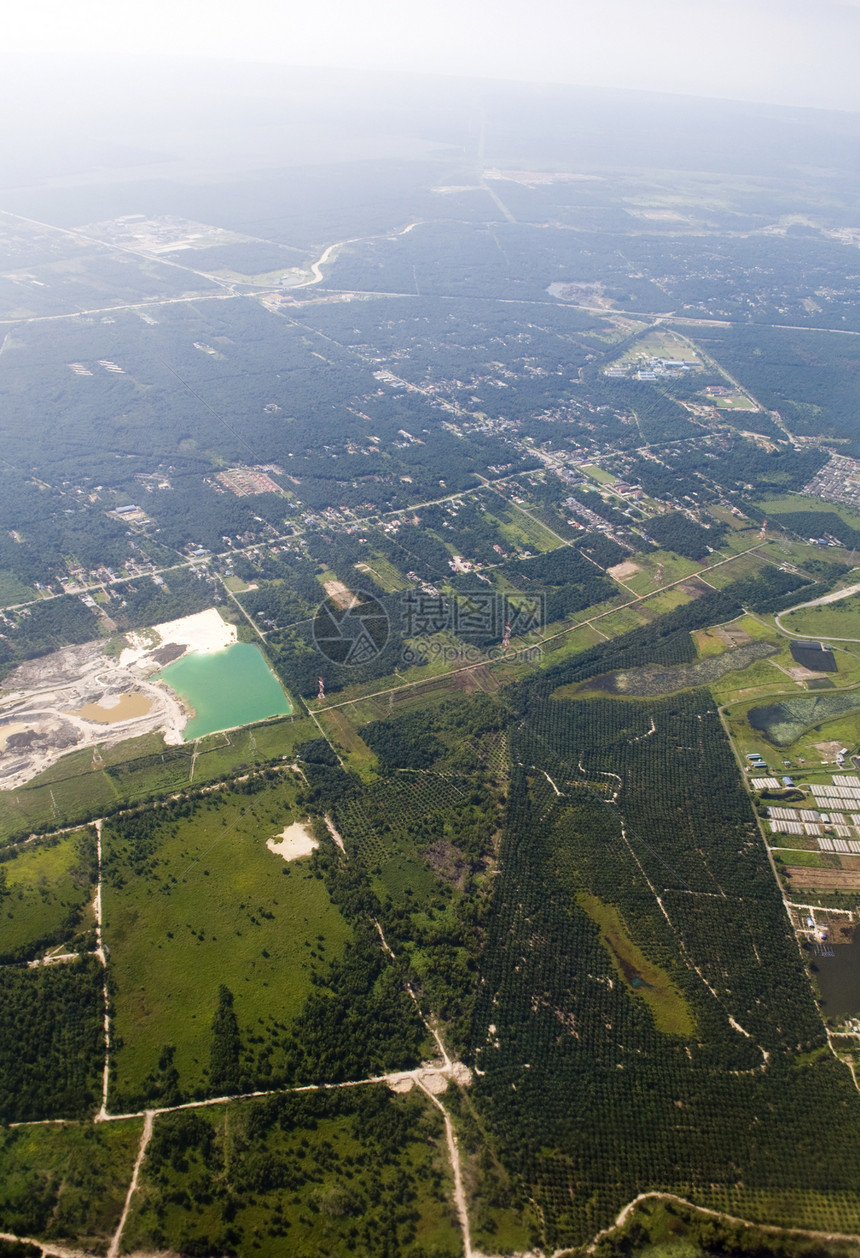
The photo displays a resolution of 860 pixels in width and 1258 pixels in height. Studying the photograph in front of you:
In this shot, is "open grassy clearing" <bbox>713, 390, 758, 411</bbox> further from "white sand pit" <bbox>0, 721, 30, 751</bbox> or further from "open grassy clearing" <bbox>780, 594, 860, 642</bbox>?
"white sand pit" <bbox>0, 721, 30, 751</bbox>

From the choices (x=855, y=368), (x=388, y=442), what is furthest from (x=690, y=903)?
(x=855, y=368)

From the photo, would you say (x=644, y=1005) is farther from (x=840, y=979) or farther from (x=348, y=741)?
(x=348, y=741)

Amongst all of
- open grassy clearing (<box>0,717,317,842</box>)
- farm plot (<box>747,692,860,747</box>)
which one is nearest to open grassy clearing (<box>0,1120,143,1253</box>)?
open grassy clearing (<box>0,717,317,842</box>)

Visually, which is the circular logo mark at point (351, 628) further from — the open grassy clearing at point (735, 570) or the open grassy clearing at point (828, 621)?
the open grassy clearing at point (828, 621)

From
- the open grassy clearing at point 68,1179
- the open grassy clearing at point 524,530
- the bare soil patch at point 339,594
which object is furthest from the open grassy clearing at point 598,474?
the open grassy clearing at point 68,1179

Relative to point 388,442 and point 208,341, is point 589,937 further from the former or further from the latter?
point 208,341

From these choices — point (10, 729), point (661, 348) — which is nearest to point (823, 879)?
point (10, 729)
